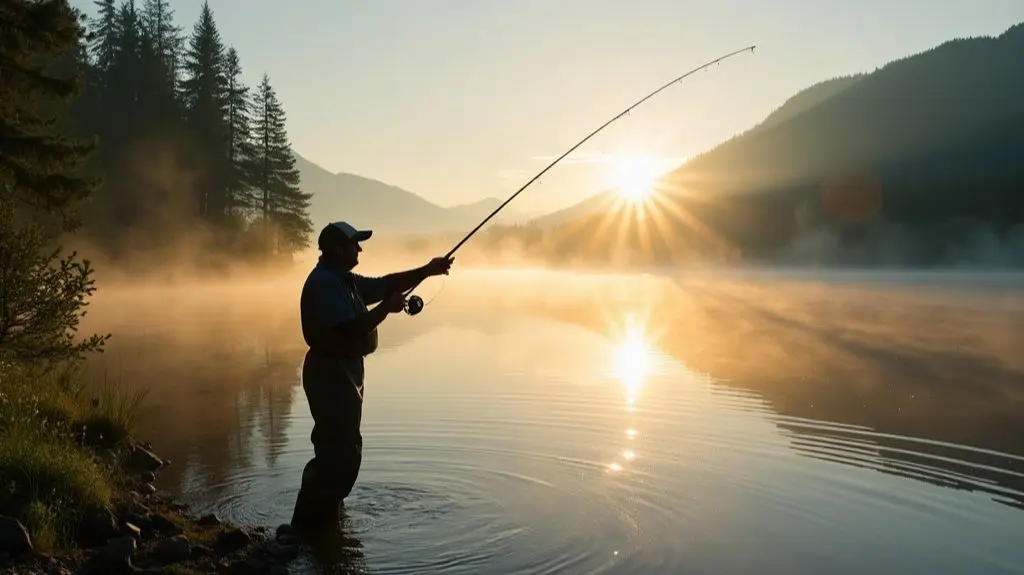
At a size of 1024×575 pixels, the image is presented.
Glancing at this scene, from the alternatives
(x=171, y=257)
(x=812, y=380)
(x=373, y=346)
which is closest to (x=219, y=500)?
(x=373, y=346)

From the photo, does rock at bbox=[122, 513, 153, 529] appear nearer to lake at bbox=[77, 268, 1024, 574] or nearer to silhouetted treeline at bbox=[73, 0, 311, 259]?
lake at bbox=[77, 268, 1024, 574]

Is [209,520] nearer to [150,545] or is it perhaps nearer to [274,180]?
[150,545]

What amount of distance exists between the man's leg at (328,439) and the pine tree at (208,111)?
53.8m

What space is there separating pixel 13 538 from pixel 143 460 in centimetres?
419

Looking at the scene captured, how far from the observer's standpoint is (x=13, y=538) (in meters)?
6.27

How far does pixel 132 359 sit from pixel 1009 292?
5339 centimetres

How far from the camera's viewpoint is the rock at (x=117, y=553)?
6441mm

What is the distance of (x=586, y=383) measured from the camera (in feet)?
57.8

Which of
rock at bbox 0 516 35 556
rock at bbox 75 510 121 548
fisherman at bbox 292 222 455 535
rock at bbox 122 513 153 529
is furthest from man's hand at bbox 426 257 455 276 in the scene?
rock at bbox 0 516 35 556

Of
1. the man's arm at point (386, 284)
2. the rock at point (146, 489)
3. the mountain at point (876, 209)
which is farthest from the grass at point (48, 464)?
the mountain at point (876, 209)

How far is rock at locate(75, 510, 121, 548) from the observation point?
6.88 meters

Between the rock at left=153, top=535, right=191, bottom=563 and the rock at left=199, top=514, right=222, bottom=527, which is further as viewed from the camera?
the rock at left=199, top=514, right=222, bottom=527

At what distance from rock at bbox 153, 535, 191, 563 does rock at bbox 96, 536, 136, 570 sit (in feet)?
0.70

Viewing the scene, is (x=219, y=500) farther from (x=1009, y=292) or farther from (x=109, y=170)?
(x=1009, y=292)
